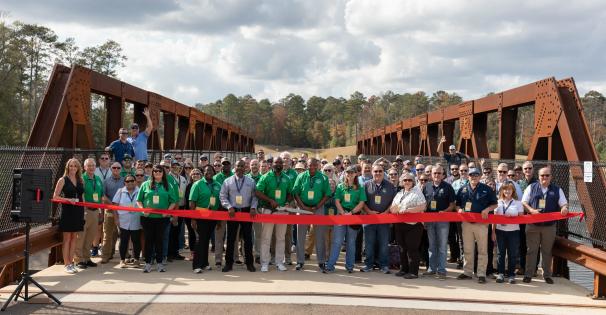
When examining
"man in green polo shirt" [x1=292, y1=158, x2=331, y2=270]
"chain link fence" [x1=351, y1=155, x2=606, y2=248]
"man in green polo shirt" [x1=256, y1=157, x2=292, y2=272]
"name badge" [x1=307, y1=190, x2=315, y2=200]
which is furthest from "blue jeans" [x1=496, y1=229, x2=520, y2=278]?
"man in green polo shirt" [x1=256, y1=157, x2=292, y2=272]

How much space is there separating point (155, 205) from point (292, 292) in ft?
9.18

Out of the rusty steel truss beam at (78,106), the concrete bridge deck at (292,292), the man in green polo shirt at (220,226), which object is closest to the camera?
the concrete bridge deck at (292,292)

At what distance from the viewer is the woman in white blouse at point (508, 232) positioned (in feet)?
27.4

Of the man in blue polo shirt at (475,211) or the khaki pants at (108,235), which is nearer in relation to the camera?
the man in blue polo shirt at (475,211)

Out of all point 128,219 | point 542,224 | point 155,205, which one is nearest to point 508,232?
point 542,224

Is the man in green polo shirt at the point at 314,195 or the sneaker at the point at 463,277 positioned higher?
the man in green polo shirt at the point at 314,195

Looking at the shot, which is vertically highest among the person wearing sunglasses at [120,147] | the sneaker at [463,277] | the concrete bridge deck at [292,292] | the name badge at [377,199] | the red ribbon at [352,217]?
the person wearing sunglasses at [120,147]

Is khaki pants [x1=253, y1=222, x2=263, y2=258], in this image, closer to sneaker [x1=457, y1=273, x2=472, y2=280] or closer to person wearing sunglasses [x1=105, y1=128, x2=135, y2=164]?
person wearing sunglasses [x1=105, y1=128, x2=135, y2=164]

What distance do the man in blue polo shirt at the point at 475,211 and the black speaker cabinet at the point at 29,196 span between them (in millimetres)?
5978

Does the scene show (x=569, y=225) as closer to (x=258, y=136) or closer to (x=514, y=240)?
(x=514, y=240)

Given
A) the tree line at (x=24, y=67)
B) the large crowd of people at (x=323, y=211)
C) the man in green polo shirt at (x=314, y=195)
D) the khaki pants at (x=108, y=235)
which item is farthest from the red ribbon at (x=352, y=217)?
the tree line at (x=24, y=67)

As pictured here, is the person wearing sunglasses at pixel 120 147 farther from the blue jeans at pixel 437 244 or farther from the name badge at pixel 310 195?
the blue jeans at pixel 437 244

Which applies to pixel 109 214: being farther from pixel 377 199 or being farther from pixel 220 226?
pixel 377 199

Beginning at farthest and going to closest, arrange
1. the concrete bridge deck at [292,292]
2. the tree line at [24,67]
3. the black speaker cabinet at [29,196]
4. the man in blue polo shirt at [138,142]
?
the tree line at [24,67] → the man in blue polo shirt at [138,142] → the concrete bridge deck at [292,292] → the black speaker cabinet at [29,196]
